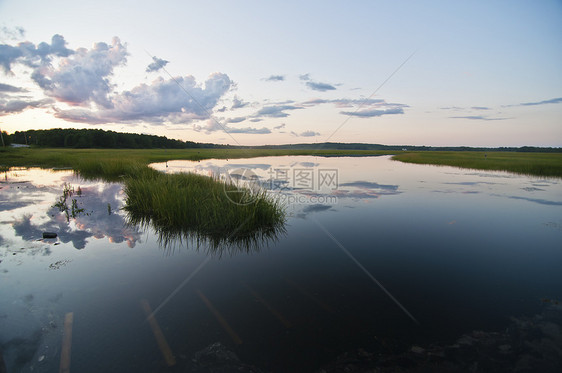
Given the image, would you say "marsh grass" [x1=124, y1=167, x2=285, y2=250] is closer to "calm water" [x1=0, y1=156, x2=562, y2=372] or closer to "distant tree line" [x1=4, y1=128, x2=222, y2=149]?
"calm water" [x1=0, y1=156, x2=562, y2=372]

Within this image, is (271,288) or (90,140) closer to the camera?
(271,288)

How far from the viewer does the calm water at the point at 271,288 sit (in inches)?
150

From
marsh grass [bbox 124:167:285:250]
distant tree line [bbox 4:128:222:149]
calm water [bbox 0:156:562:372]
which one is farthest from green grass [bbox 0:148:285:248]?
distant tree line [bbox 4:128:222:149]

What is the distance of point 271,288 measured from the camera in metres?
5.46

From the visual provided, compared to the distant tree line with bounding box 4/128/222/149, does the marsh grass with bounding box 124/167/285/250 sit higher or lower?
lower

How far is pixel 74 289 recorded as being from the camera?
533 cm

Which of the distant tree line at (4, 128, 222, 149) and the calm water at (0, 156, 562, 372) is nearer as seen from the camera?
the calm water at (0, 156, 562, 372)

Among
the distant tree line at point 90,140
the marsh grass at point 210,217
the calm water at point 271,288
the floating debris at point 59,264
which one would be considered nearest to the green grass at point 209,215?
the marsh grass at point 210,217

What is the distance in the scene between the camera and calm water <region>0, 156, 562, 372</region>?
3822 millimetres

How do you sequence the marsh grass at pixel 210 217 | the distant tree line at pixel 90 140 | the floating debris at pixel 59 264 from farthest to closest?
the distant tree line at pixel 90 140
the marsh grass at pixel 210 217
the floating debris at pixel 59 264

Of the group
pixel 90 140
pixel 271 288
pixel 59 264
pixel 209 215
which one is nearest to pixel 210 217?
pixel 209 215

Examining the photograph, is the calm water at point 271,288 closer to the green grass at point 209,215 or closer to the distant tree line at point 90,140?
the green grass at point 209,215

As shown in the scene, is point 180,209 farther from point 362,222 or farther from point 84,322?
point 362,222

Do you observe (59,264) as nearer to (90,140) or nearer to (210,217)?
(210,217)
